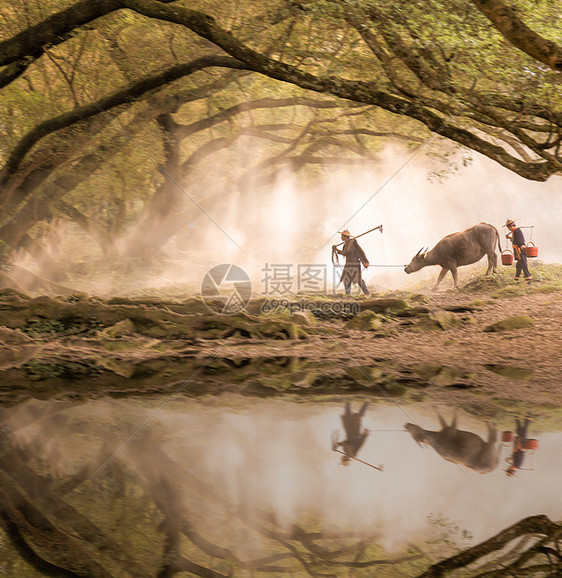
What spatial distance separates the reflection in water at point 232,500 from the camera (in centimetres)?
336

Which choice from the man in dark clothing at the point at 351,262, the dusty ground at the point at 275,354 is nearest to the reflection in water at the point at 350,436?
the dusty ground at the point at 275,354

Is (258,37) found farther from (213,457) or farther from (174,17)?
(213,457)

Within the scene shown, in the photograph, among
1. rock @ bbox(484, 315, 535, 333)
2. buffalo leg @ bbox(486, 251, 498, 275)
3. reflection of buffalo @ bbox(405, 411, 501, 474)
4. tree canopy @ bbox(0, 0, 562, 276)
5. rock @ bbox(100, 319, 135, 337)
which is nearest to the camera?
reflection of buffalo @ bbox(405, 411, 501, 474)

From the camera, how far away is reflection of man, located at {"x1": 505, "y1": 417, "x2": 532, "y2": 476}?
4.48m

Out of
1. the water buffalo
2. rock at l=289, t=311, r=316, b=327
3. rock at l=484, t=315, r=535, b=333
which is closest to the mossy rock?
rock at l=289, t=311, r=316, b=327

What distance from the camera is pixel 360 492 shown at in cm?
405

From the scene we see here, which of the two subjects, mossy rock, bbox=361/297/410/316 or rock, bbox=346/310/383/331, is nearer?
rock, bbox=346/310/383/331

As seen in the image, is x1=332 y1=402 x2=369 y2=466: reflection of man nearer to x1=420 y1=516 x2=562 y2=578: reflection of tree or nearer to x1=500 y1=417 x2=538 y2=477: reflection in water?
x1=500 y1=417 x2=538 y2=477: reflection in water

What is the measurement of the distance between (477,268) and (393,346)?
8.99 metres

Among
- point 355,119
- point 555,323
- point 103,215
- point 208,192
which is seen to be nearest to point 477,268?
point 355,119

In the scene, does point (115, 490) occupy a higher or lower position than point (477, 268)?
lower

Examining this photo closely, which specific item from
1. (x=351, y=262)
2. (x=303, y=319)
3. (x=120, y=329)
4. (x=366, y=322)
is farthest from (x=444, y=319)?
(x=120, y=329)

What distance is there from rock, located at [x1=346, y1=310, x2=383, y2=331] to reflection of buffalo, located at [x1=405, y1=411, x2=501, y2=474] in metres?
5.35

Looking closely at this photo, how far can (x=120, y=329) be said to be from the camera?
9.95 m
